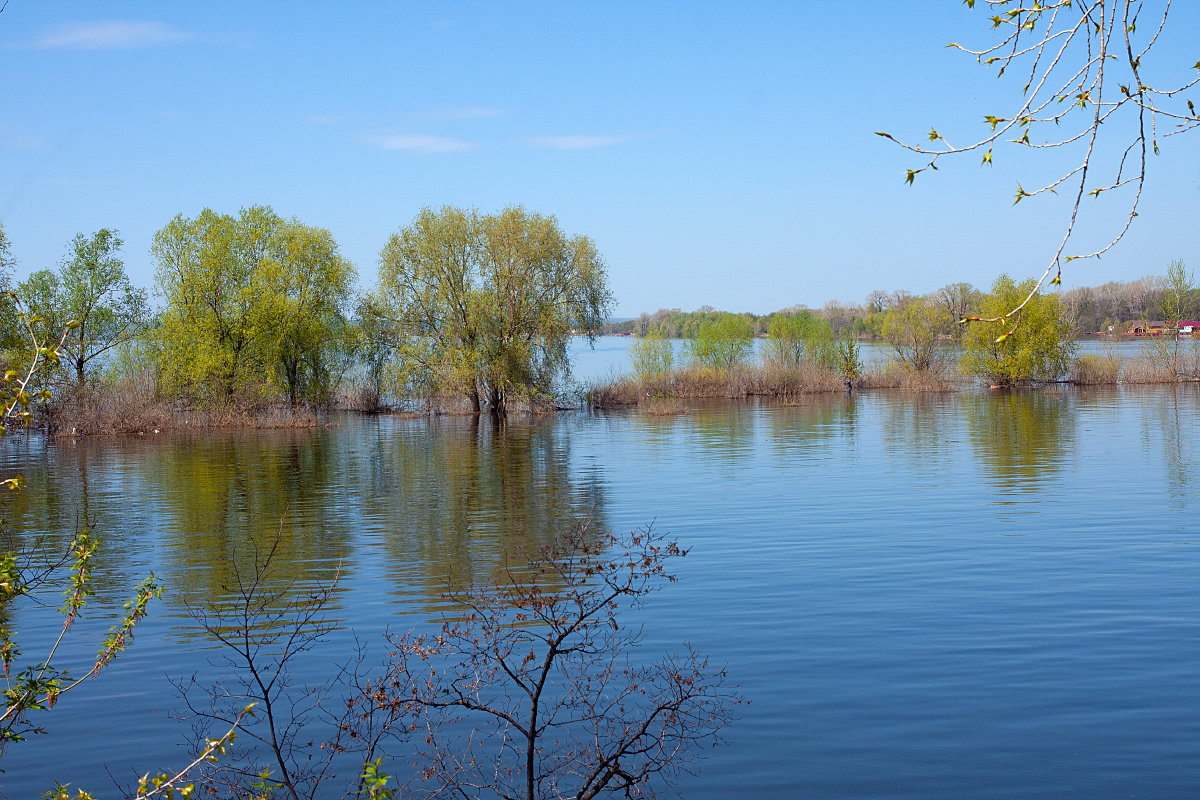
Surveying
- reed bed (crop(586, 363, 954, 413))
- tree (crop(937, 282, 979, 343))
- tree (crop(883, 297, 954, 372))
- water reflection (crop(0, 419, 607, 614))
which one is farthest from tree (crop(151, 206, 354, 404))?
tree (crop(937, 282, 979, 343))

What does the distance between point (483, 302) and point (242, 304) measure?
38.2 feet

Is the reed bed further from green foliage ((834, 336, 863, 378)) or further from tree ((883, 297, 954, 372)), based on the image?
tree ((883, 297, 954, 372))

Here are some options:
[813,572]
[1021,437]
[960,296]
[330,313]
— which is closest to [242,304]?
[330,313]

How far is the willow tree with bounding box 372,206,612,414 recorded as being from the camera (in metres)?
50.1

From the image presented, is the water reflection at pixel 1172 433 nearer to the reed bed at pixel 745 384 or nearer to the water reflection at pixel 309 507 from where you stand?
the water reflection at pixel 309 507

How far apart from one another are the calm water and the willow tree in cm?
1568

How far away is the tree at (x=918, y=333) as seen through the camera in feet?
212

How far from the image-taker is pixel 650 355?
189ft

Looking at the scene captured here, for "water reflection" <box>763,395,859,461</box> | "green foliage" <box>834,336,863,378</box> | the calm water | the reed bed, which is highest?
"green foliage" <box>834,336,863,378</box>

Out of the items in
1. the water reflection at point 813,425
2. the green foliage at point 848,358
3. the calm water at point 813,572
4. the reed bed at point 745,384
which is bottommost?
the calm water at point 813,572

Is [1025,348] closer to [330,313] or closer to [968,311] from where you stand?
[968,311]

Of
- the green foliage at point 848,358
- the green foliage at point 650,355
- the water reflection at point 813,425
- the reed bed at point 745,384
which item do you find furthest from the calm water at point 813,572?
the green foliage at point 848,358

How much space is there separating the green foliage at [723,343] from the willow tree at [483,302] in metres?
14.7

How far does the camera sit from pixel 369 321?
2034 inches
